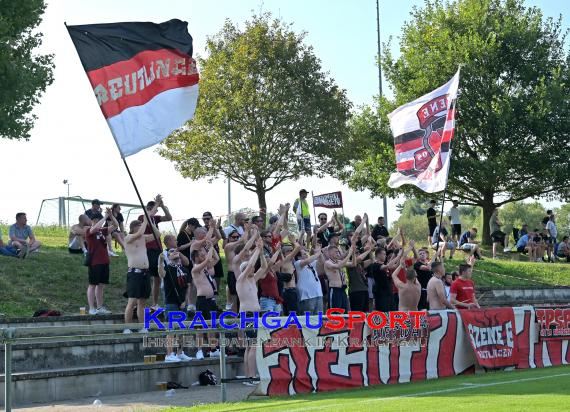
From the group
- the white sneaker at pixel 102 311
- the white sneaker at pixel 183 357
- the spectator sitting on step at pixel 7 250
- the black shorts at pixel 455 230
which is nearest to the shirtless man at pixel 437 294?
the white sneaker at pixel 183 357

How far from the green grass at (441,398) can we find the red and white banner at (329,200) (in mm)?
12270

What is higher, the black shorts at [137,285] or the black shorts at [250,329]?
the black shorts at [137,285]

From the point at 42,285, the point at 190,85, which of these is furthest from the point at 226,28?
the point at 190,85

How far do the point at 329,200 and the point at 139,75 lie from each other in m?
12.9

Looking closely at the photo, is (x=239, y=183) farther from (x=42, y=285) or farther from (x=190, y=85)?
(x=190, y=85)

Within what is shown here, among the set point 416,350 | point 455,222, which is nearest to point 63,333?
point 416,350

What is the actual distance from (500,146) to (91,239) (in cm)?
2608

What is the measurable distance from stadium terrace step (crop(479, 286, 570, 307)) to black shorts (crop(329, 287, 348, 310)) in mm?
8771

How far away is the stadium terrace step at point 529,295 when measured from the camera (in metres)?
27.0

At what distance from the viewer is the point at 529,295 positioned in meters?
28.6

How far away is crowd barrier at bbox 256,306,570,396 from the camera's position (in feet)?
45.0

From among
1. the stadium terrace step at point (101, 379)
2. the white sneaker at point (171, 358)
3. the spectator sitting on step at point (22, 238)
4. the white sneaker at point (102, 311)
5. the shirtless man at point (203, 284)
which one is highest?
the spectator sitting on step at point (22, 238)

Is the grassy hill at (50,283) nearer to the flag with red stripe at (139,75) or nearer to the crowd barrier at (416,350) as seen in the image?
the flag with red stripe at (139,75)

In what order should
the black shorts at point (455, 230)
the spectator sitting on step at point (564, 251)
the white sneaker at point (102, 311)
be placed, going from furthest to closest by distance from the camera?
the spectator sitting on step at point (564, 251), the black shorts at point (455, 230), the white sneaker at point (102, 311)
